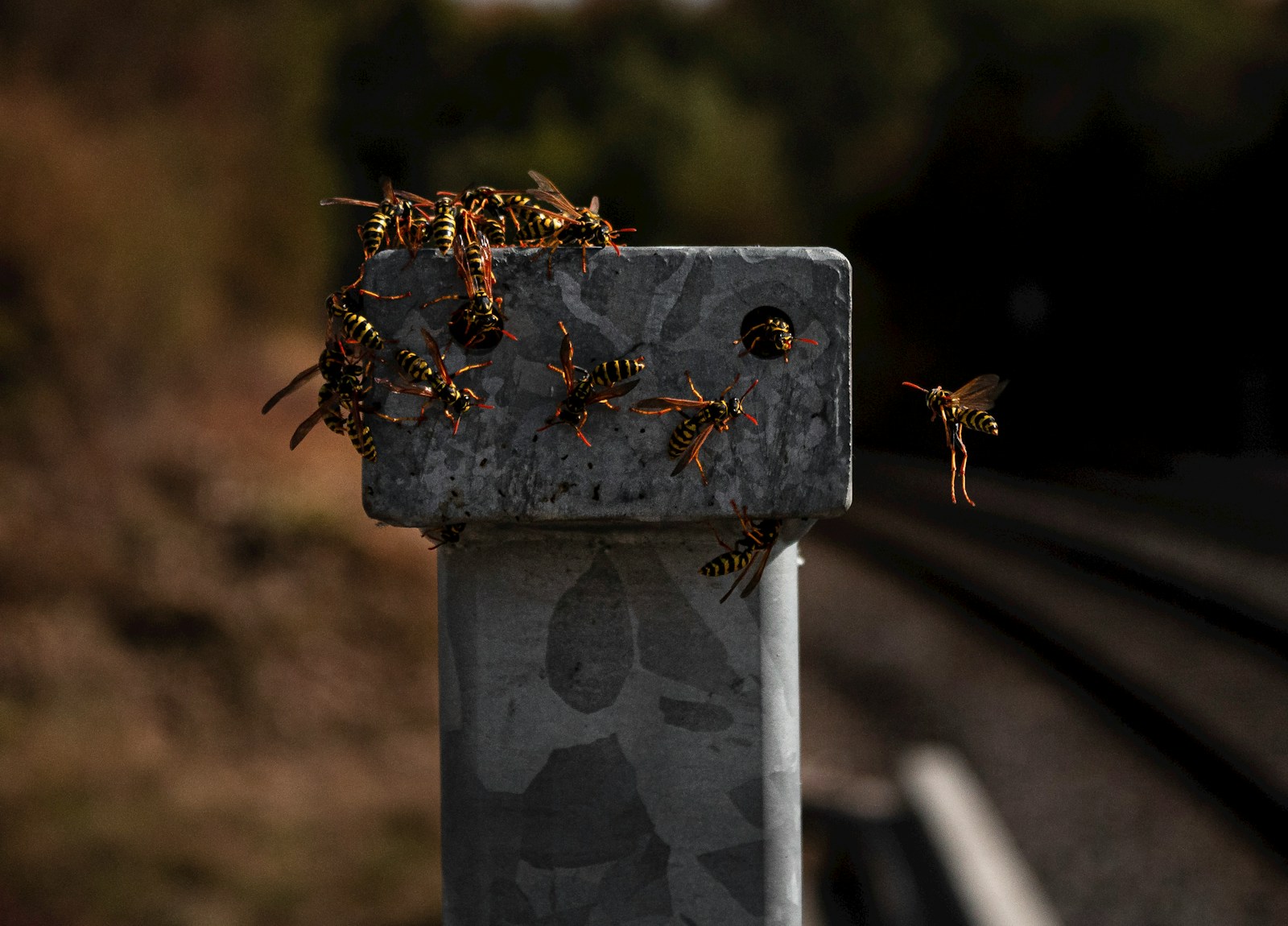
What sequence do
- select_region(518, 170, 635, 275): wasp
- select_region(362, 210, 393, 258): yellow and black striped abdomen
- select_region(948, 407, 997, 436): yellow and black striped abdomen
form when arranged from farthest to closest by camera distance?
select_region(948, 407, 997, 436): yellow and black striped abdomen → select_region(362, 210, 393, 258): yellow and black striped abdomen → select_region(518, 170, 635, 275): wasp

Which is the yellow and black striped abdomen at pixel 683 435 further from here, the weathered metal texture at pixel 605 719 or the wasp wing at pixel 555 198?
the wasp wing at pixel 555 198

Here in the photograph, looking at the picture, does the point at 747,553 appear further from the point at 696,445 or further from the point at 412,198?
the point at 412,198

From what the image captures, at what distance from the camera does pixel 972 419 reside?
6.80ft

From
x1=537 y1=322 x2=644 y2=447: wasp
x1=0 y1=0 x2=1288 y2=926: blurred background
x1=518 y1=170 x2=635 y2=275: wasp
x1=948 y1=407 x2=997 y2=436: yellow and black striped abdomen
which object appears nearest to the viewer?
x1=537 y1=322 x2=644 y2=447: wasp

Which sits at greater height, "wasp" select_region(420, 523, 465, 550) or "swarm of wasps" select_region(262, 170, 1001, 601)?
"swarm of wasps" select_region(262, 170, 1001, 601)

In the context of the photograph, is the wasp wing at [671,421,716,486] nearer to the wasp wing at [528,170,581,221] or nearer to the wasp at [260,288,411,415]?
the wasp at [260,288,411,415]

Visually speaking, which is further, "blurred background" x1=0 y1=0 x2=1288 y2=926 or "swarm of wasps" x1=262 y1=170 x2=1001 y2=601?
"blurred background" x1=0 y1=0 x2=1288 y2=926

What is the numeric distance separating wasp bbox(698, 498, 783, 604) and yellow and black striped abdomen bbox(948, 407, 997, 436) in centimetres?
80

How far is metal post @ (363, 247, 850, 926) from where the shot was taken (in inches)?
47.8

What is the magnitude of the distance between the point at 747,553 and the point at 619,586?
0.15m

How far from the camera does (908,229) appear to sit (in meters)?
31.2

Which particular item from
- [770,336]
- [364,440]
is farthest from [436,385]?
[770,336]

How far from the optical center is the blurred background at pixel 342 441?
720cm

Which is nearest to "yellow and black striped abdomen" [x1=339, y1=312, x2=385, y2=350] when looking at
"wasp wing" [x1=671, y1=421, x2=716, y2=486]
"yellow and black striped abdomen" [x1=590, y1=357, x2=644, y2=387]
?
"yellow and black striped abdomen" [x1=590, y1=357, x2=644, y2=387]
